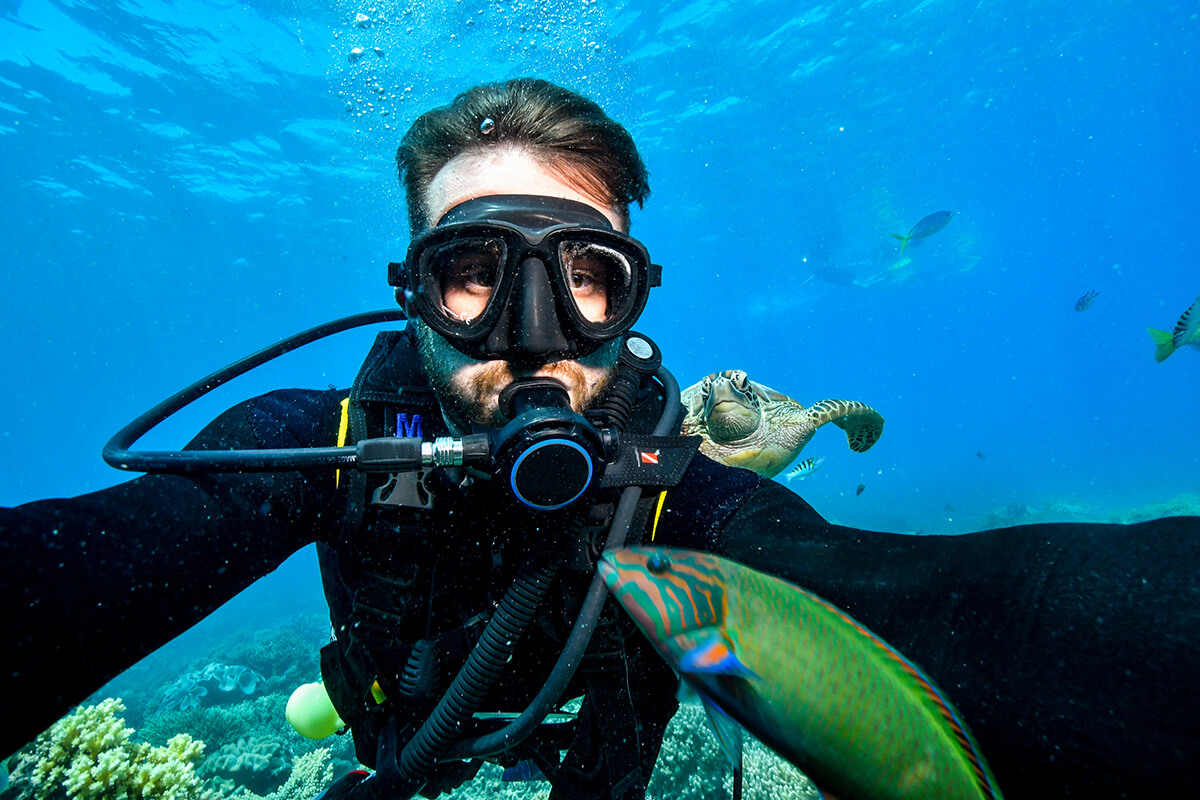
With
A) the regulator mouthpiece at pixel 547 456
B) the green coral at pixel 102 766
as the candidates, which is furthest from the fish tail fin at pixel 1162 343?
the green coral at pixel 102 766

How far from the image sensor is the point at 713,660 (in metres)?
0.95

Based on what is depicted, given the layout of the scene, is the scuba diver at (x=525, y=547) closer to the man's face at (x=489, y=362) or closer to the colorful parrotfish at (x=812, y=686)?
the man's face at (x=489, y=362)

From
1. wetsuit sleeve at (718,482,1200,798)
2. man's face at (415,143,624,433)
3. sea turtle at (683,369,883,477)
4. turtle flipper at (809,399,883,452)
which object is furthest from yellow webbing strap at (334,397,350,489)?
turtle flipper at (809,399,883,452)

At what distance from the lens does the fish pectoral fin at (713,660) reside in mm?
923

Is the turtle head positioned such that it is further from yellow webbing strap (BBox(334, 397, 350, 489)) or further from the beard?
yellow webbing strap (BBox(334, 397, 350, 489))

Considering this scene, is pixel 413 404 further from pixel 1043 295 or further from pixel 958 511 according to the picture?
pixel 1043 295

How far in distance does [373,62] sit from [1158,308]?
148 meters

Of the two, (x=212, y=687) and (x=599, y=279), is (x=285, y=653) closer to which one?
(x=212, y=687)

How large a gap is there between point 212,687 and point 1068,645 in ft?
46.3

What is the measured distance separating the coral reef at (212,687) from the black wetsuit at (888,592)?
36.5 feet

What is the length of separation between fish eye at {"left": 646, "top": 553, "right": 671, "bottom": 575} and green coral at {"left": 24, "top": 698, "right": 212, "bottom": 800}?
414 centimetres

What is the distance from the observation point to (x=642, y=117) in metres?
23.2

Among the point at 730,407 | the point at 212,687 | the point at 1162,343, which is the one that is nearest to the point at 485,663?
the point at 730,407

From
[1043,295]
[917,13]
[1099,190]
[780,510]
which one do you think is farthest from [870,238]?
[1043,295]
